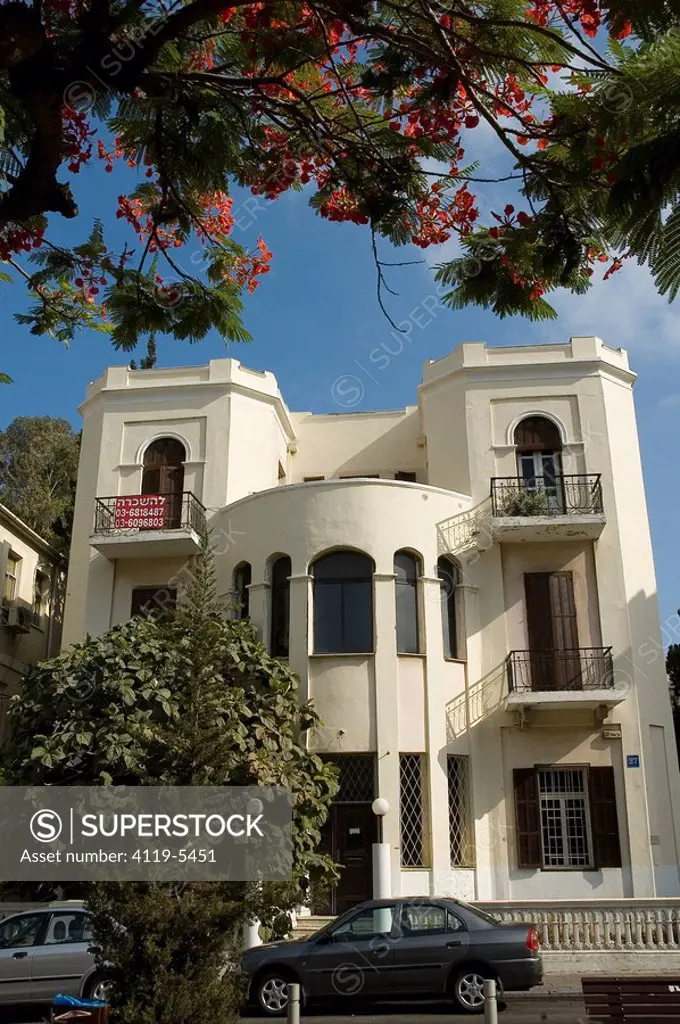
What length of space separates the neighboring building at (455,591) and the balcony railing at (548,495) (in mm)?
63

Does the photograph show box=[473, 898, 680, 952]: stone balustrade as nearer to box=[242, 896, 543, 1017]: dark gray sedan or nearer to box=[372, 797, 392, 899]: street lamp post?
box=[372, 797, 392, 899]: street lamp post

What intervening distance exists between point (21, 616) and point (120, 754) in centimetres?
901

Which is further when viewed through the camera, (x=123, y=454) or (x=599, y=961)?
(x=123, y=454)

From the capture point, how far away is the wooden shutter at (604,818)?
Answer: 65.2 feet

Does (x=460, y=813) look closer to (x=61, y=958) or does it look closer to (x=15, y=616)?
(x=61, y=958)

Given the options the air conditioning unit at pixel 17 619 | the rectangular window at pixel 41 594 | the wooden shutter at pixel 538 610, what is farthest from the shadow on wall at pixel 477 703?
the rectangular window at pixel 41 594

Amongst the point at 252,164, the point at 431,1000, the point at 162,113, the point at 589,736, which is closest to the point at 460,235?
the point at 252,164

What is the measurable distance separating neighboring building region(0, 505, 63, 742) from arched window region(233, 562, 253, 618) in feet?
18.7

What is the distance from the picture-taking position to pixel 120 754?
55.7 feet

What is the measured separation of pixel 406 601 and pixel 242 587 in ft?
12.1

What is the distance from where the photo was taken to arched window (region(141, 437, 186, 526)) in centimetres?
2383

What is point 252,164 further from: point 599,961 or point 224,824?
point 599,961

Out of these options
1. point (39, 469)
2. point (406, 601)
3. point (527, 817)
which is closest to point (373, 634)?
point (406, 601)

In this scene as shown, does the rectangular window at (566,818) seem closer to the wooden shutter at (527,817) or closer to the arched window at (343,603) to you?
the wooden shutter at (527,817)
